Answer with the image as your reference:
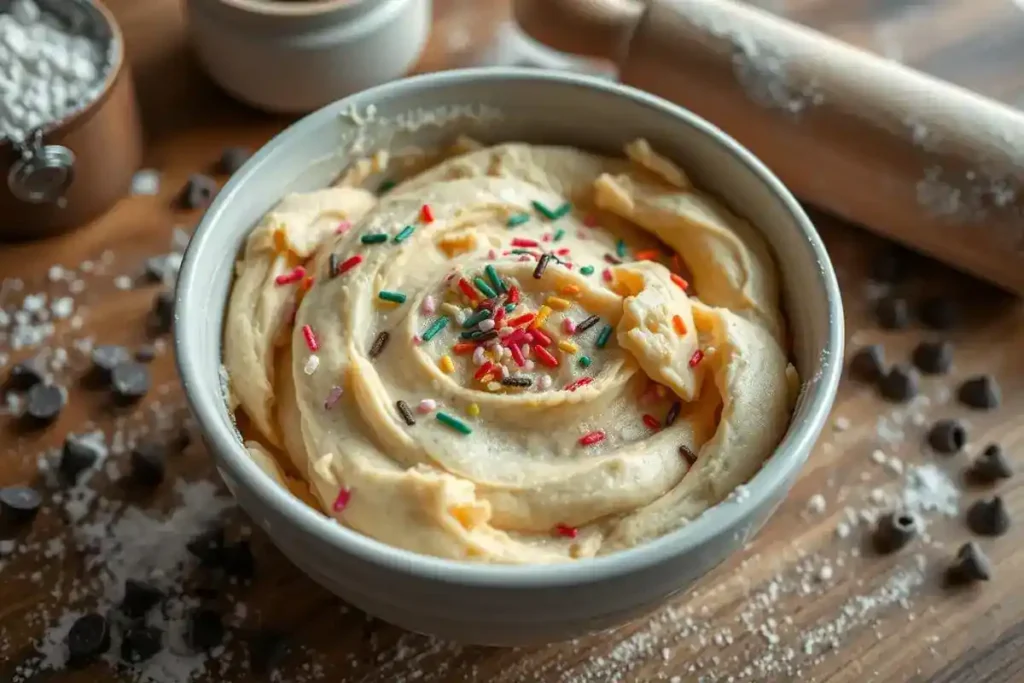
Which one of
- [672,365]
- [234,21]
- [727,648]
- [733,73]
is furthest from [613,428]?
[234,21]

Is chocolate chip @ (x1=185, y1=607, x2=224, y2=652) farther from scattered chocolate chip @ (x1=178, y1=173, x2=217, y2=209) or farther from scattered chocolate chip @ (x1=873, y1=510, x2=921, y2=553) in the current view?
scattered chocolate chip @ (x1=873, y1=510, x2=921, y2=553)

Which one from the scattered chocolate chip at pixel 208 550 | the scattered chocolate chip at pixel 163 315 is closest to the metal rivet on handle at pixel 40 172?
the scattered chocolate chip at pixel 163 315

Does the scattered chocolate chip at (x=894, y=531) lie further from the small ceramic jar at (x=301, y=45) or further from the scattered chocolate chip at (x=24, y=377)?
the scattered chocolate chip at (x=24, y=377)

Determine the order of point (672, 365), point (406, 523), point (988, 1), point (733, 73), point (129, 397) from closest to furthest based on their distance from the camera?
point (406, 523), point (672, 365), point (129, 397), point (733, 73), point (988, 1)

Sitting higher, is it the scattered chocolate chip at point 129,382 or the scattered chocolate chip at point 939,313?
the scattered chocolate chip at point 939,313

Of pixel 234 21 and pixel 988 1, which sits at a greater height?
pixel 988 1

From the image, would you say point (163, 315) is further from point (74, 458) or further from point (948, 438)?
point (948, 438)

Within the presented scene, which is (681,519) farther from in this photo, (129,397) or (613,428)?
(129,397)
